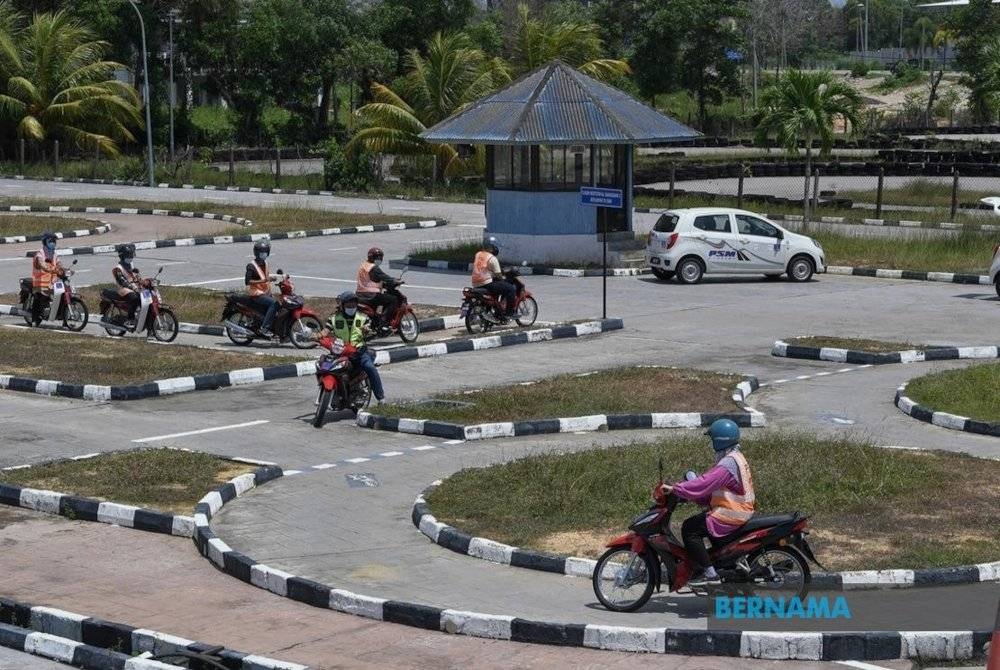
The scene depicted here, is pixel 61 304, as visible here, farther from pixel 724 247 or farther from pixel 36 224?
pixel 36 224

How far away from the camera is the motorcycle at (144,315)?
80.4 ft

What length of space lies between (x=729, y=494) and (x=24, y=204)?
1637 inches

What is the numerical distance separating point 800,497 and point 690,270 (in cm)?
1809

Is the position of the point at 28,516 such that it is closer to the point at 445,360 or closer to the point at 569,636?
the point at 569,636

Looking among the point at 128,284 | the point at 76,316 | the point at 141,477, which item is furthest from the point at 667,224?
the point at 141,477

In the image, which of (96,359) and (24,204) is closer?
(96,359)

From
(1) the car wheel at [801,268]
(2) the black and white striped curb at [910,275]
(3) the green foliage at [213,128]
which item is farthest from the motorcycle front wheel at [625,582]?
(3) the green foliage at [213,128]

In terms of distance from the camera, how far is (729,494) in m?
11.1

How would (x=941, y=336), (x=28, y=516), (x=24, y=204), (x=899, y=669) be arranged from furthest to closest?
1. (x=24, y=204)
2. (x=941, y=336)
3. (x=28, y=516)
4. (x=899, y=669)

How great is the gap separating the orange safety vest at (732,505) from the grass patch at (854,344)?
39.8ft

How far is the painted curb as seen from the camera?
696 inches

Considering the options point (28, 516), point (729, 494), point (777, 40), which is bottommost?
point (28, 516)

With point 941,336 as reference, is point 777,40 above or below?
above

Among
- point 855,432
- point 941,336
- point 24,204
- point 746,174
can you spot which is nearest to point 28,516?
point 855,432
